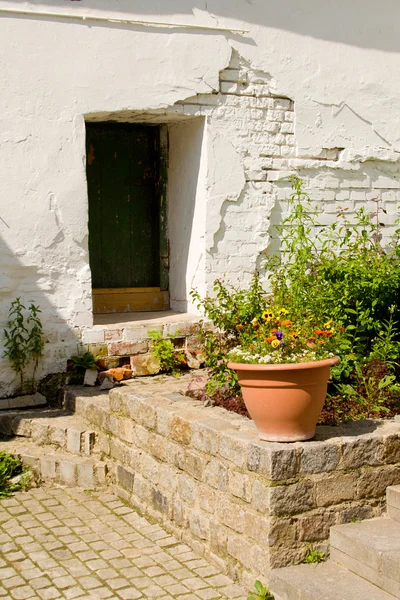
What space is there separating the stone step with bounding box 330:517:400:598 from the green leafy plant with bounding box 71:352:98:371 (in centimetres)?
303

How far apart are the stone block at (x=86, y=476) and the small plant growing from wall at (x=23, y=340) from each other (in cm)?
120

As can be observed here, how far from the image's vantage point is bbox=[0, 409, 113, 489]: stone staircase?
580cm

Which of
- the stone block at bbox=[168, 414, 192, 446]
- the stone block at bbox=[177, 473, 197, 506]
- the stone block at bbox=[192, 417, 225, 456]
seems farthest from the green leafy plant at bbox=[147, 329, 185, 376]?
the stone block at bbox=[192, 417, 225, 456]

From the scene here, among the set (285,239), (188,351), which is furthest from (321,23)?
(188,351)

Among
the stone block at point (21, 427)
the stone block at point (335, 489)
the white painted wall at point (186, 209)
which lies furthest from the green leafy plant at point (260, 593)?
the white painted wall at point (186, 209)

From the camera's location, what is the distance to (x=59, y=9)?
6598 mm

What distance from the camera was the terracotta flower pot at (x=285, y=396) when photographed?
416 centimetres

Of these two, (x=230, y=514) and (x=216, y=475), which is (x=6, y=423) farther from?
(x=230, y=514)

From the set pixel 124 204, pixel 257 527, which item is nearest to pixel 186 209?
pixel 124 204

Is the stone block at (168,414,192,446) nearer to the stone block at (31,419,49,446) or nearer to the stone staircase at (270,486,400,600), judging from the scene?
the stone staircase at (270,486,400,600)

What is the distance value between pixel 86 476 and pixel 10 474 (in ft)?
1.77

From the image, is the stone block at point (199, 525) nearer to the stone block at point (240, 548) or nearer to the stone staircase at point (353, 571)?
the stone block at point (240, 548)

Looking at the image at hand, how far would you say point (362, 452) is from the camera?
14.6ft

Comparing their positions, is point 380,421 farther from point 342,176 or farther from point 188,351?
point 342,176
